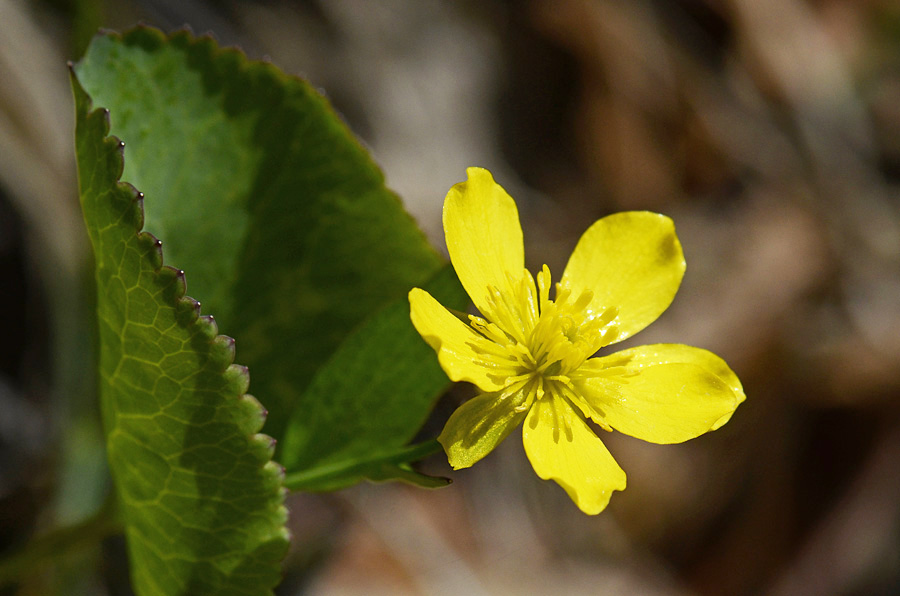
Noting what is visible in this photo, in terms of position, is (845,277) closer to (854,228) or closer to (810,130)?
(854,228)

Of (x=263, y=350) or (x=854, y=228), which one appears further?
(x=854, y=228)

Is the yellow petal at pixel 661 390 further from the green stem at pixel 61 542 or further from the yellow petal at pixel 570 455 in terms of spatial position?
the green stem at pixel 61 542

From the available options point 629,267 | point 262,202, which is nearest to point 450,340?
point 629,267

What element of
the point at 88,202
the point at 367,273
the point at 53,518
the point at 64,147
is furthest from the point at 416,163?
the point at 88,202

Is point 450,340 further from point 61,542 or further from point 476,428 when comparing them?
point 61,542

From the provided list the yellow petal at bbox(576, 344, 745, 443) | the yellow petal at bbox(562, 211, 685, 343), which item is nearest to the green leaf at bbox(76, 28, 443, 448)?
the yellow petal at bbox(562, 211, 685, 343)
